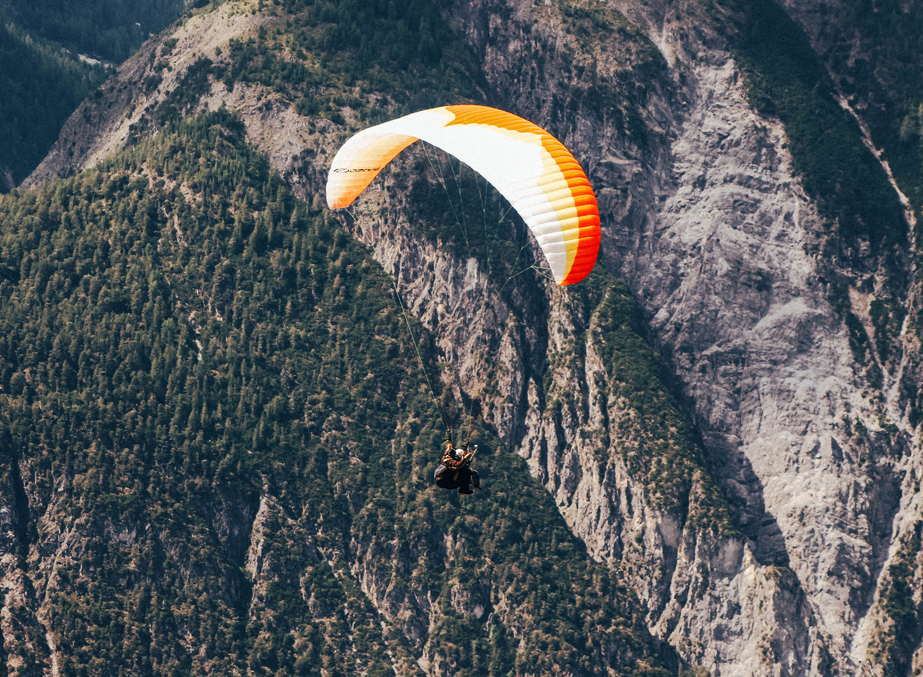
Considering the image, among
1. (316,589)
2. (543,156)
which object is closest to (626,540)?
(316,589)

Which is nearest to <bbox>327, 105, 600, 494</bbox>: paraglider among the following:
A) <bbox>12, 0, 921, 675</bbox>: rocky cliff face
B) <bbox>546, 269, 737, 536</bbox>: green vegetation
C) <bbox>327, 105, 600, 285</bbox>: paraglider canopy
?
<bbox>327, 105, 600, 285</bbox>: paraglider canopy

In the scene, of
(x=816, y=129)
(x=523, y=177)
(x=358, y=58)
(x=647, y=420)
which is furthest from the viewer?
(x=358, y=58)

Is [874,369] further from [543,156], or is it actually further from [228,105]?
[543,156]

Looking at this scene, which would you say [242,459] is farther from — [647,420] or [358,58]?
[358,58]

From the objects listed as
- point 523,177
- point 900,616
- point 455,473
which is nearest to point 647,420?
point 900,616

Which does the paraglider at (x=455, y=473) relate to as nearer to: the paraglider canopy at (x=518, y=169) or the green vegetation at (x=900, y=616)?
the paraglider canopy at (x=518, y=169)

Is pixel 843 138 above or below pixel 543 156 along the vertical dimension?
above

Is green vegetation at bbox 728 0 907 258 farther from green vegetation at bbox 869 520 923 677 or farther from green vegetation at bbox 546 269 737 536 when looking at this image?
green vegetation at bbox 869 520 923 677
